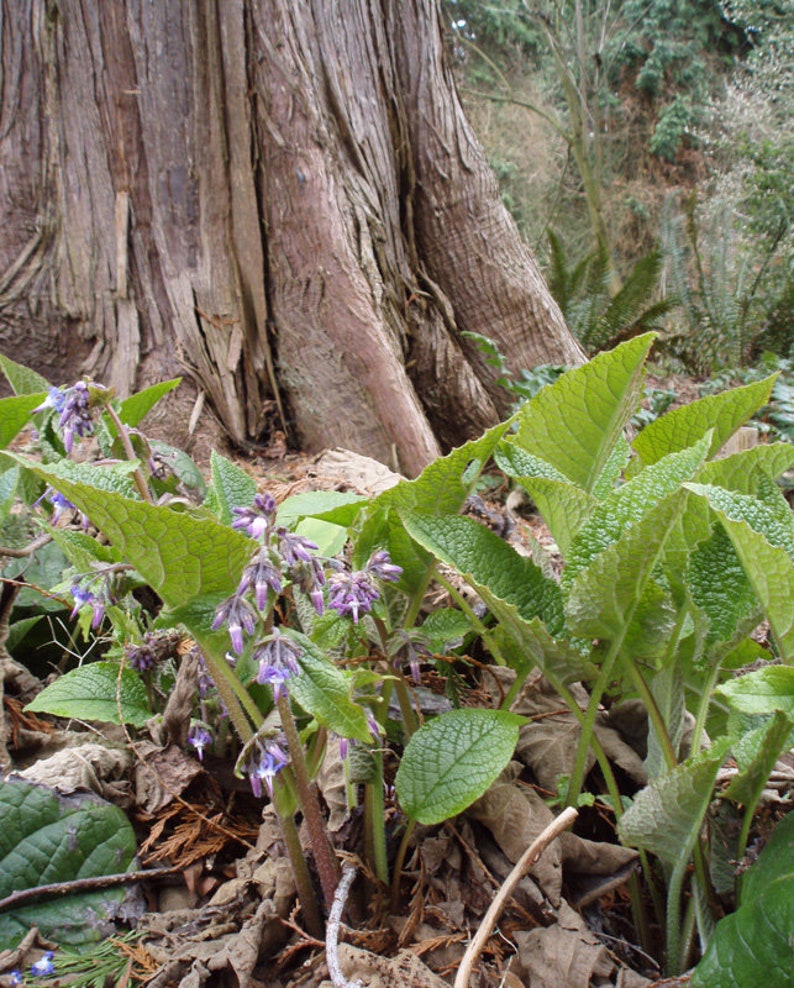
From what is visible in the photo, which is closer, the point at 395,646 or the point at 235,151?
the point at 395,646

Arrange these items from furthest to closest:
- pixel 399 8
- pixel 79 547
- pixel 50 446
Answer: pixel 399 8
pixel 50 446
pixel 79 547

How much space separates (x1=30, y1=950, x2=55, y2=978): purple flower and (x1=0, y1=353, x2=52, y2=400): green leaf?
4.23 ft

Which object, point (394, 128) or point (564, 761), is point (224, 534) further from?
point (394, 128)

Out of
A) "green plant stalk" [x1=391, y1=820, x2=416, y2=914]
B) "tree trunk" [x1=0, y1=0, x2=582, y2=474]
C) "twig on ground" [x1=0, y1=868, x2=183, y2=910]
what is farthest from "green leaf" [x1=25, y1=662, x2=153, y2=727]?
"tree trunk" [x1=0, y1=0, x2=582, y2=474]

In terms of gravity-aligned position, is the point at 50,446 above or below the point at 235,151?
below

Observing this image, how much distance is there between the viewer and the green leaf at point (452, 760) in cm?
89

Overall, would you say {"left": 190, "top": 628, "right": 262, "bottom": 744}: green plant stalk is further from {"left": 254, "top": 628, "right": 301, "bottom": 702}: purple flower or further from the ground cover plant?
{"left": 254, "top": 628, "right": 301, "bottom": 702}: purple flower

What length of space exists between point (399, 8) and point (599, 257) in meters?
4.08

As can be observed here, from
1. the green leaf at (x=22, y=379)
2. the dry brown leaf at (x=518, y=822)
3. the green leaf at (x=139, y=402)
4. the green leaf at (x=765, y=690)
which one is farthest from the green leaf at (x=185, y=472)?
the green leaf at (x=765, y=690)

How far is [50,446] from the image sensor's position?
152cm

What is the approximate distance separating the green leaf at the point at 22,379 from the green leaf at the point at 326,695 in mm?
1328

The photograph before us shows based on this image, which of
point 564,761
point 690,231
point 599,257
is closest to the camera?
point 564,761

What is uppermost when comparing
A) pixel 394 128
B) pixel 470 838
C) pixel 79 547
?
pixel 394 128

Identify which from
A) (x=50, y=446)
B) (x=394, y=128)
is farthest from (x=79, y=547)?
(x=394, y=128)
